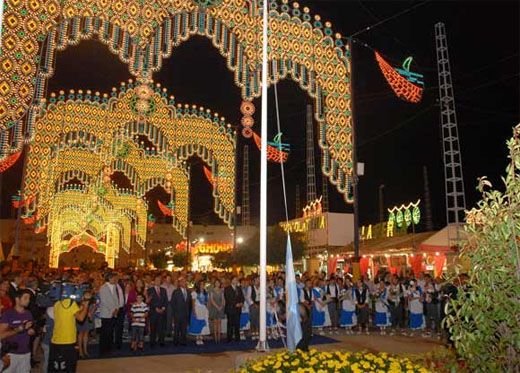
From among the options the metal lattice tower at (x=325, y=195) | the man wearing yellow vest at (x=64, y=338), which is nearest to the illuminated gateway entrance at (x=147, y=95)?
the man wearing yellow vest at (x=64, y=338)

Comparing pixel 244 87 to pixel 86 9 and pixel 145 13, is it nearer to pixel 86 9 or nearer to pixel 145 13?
pixel 145 13

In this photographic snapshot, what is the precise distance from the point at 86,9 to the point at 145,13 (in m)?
1.37

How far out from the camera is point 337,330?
1605cm

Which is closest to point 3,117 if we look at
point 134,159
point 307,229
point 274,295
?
point 274,295

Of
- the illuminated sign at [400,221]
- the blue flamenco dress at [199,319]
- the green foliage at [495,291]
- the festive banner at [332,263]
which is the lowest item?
the blue flamenco dress at [199,319]

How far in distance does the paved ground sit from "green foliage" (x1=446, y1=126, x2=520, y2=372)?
4.57 meters

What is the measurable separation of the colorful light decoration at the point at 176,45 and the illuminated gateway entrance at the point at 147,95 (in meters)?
0.03

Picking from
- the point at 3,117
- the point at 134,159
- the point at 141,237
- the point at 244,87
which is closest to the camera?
the point at 3,117

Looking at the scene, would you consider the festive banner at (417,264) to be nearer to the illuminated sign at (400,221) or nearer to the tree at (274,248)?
the illuminated sign at (400,221)

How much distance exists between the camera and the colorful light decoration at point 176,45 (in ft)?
34.2

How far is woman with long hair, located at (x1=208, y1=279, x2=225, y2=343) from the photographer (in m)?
13.5

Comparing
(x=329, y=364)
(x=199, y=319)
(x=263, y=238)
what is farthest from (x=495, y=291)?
(x=199, y=319)

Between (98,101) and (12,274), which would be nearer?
(12,274)

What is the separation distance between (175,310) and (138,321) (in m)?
1.19
